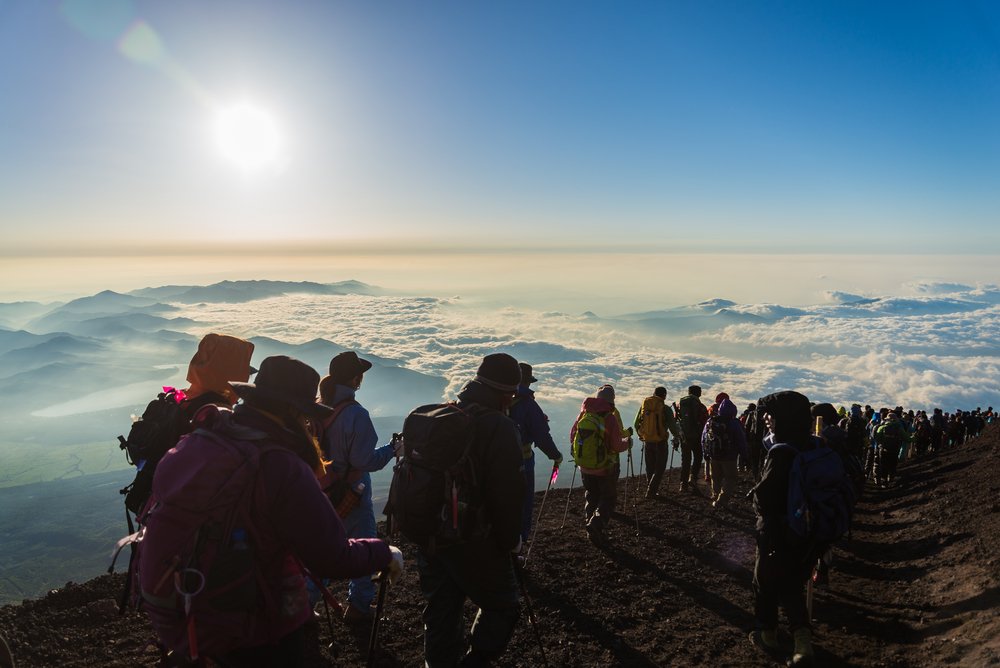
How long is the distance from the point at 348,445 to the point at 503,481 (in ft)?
6.98

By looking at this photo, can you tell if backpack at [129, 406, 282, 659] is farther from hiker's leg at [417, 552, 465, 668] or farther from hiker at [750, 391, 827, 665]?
hiker at [750, 391, 827, 665]

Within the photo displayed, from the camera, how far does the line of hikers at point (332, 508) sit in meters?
2.23

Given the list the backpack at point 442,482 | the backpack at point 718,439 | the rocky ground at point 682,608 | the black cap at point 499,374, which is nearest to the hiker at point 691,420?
the backpack at point 718,439

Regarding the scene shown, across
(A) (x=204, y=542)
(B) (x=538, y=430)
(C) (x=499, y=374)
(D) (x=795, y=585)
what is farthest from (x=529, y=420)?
(A) (x=204, y=542)

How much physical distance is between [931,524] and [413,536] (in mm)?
9084

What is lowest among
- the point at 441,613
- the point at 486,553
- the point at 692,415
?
the point at 692,415

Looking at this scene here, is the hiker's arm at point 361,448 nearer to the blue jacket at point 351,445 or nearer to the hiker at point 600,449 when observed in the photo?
the blue jacket at point 351,445

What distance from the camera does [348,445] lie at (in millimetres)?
4961

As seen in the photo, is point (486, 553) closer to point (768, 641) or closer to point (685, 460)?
point (768, 641)

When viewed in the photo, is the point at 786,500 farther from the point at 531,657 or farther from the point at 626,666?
the point at 531,657

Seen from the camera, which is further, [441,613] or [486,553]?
[441,613]

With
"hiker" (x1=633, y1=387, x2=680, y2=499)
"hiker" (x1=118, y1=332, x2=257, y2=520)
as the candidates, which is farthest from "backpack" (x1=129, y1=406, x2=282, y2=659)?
"hiker" (x1=633, y1=387, x2=680, y2=499)

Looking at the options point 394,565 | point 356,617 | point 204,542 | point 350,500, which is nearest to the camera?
point 204,542

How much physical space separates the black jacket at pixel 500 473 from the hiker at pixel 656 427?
832 cm
